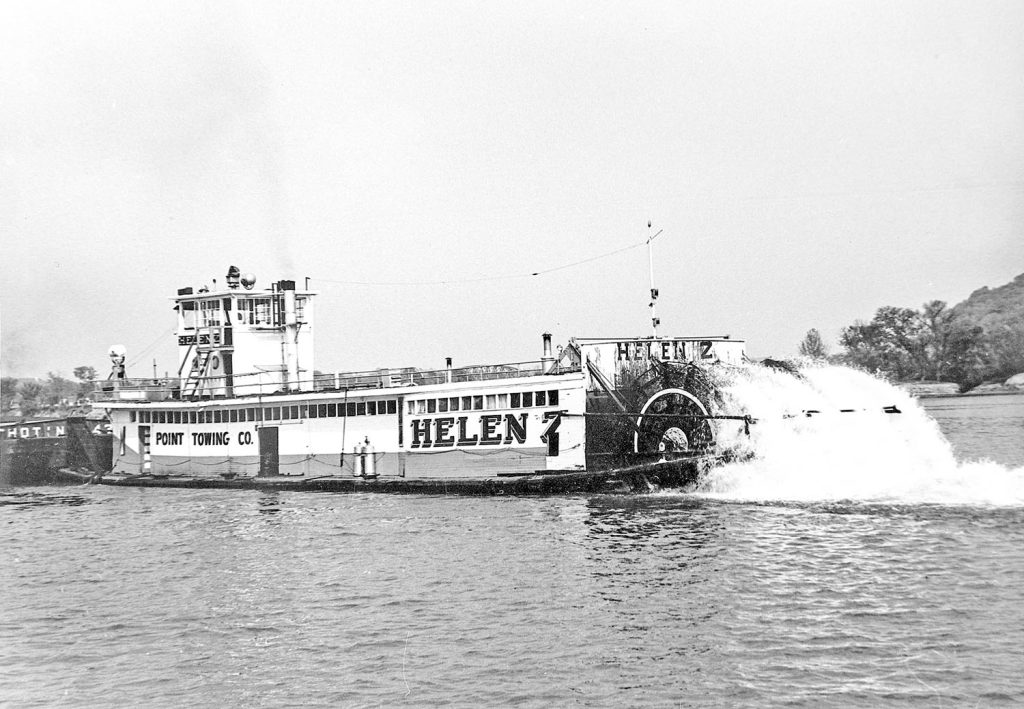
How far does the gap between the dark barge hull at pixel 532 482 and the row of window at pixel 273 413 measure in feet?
9.28

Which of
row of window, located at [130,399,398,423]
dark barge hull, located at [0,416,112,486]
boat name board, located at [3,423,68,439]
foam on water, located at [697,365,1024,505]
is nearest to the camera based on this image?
foam on water, located at [697,365,1024,505]

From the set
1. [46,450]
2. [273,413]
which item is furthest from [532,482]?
[46,450]

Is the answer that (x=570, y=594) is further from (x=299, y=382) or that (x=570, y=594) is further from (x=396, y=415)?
(x=299, y=382)

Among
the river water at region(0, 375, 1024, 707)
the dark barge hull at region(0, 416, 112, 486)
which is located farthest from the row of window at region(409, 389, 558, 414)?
the dark barge hull at region(0, 416, 112, 486)

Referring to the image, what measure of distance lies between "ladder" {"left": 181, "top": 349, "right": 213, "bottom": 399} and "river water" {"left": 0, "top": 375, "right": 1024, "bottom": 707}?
955 centimetres

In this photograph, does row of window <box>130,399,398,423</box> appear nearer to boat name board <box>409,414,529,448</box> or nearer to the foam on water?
boat name board <box>409,414,529,448</box>

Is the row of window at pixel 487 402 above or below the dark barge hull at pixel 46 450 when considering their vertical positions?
above

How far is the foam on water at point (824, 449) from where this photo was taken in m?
34.0

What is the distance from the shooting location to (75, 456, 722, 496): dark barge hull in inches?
1437

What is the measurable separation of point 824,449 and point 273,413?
942 inches

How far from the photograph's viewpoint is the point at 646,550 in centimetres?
2700

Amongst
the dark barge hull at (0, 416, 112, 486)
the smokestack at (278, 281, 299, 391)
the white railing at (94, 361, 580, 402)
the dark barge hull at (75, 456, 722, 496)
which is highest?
the smokestack at (278, 281, 299, 391)

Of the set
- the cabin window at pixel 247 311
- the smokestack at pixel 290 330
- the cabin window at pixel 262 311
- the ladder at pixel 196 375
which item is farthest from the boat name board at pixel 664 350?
the ladder at pixel 196 375

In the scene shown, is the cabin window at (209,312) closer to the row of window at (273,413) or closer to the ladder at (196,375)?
the ladder at (196,375)
